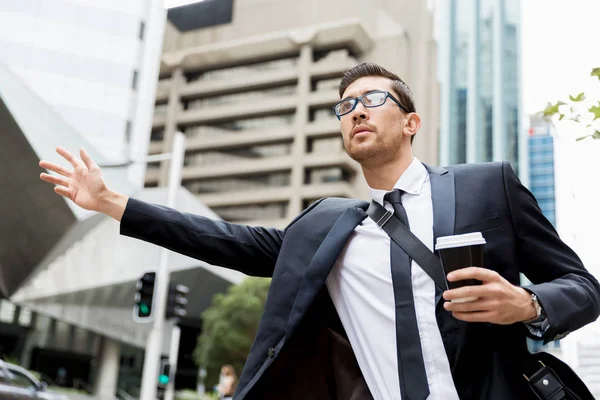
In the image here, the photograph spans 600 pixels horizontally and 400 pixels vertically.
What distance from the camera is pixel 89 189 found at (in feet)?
6.98

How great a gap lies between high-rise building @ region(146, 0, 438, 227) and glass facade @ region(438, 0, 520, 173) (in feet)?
91.1

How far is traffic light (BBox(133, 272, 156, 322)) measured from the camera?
12.7m

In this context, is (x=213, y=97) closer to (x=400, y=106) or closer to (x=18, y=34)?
(x=18, y=34)

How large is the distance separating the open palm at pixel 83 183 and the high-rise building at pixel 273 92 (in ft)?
182

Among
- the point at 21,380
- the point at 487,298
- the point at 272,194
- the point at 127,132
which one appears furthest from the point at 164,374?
the point at 272,194

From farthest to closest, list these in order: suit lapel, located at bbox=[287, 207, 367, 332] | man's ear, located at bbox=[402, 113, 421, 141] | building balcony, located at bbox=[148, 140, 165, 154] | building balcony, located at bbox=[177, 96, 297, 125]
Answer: building balcony, located at bbox=[148, 140, 165, 154] → building balcony, located at bbox=[177, 96, 297, 125] → man's ear, located at bbox=[402, 113, 421, 141] → suit lapel, located at bbox=[287, 207, 367, 332]

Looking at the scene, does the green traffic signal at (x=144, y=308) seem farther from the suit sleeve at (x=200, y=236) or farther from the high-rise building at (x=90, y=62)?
the high-rise building at (x=90, y=62)

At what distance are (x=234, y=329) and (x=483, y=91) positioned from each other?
3199 inches

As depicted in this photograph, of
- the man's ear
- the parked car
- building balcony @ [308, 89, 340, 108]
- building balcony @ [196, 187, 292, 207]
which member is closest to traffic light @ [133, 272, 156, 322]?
the parked car

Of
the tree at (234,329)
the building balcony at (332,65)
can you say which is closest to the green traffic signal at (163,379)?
the tree at (234,329)

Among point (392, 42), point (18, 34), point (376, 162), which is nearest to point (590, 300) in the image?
point (376, 162)

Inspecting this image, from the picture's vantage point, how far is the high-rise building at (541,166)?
104m

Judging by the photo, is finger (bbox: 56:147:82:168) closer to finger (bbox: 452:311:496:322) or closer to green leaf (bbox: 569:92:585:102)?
finger (bbox: 452:311:496:322)

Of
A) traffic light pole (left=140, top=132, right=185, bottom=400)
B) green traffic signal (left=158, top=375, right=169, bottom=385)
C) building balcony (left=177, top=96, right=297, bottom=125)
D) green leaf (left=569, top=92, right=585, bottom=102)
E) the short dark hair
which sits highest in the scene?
building balcony (left=177, top=96, right=297, bottom=125)
